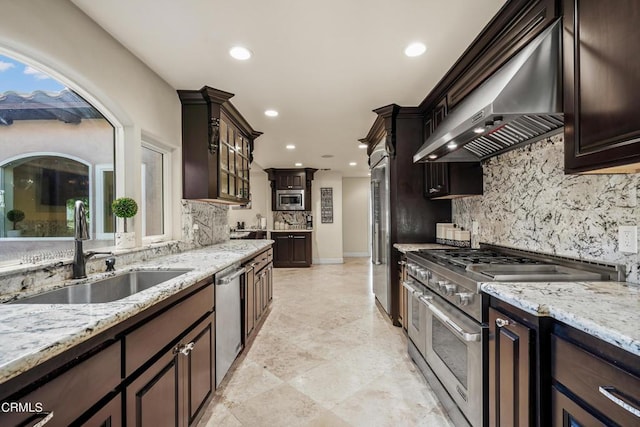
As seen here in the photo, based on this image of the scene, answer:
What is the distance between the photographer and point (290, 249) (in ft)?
24.2

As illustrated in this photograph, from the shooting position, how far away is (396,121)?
3.43 m

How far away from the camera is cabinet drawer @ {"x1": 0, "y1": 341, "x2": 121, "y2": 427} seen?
72cm

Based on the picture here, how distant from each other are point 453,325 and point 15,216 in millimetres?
2467

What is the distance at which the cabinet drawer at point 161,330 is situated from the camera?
44.4 inches

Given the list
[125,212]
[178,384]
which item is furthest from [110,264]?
[178,384]

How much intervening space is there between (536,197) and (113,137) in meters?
3.13

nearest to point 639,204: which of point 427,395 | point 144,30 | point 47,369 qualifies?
point 427,395

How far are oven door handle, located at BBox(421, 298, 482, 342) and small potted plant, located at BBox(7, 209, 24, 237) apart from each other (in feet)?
7.96

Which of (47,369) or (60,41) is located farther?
(60,41)

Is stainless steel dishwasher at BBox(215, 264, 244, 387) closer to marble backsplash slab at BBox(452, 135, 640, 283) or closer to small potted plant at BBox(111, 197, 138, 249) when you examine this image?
small potted plant at BBox(111, 197, 138, 249)

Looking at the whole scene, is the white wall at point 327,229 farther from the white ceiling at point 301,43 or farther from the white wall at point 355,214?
the white ceiling at point 301,43

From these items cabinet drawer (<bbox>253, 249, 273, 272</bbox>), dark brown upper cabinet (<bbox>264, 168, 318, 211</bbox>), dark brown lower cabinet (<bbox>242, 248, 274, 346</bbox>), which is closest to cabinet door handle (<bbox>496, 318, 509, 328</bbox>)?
dark brown lower cabinet (<bbox>242, 248, 274, 346</bbox>)

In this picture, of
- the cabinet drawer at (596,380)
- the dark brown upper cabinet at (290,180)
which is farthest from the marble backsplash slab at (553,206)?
the dark brown upper cabinet at (290,180)

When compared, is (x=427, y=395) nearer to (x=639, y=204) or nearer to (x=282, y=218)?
(x=639, y=204)
